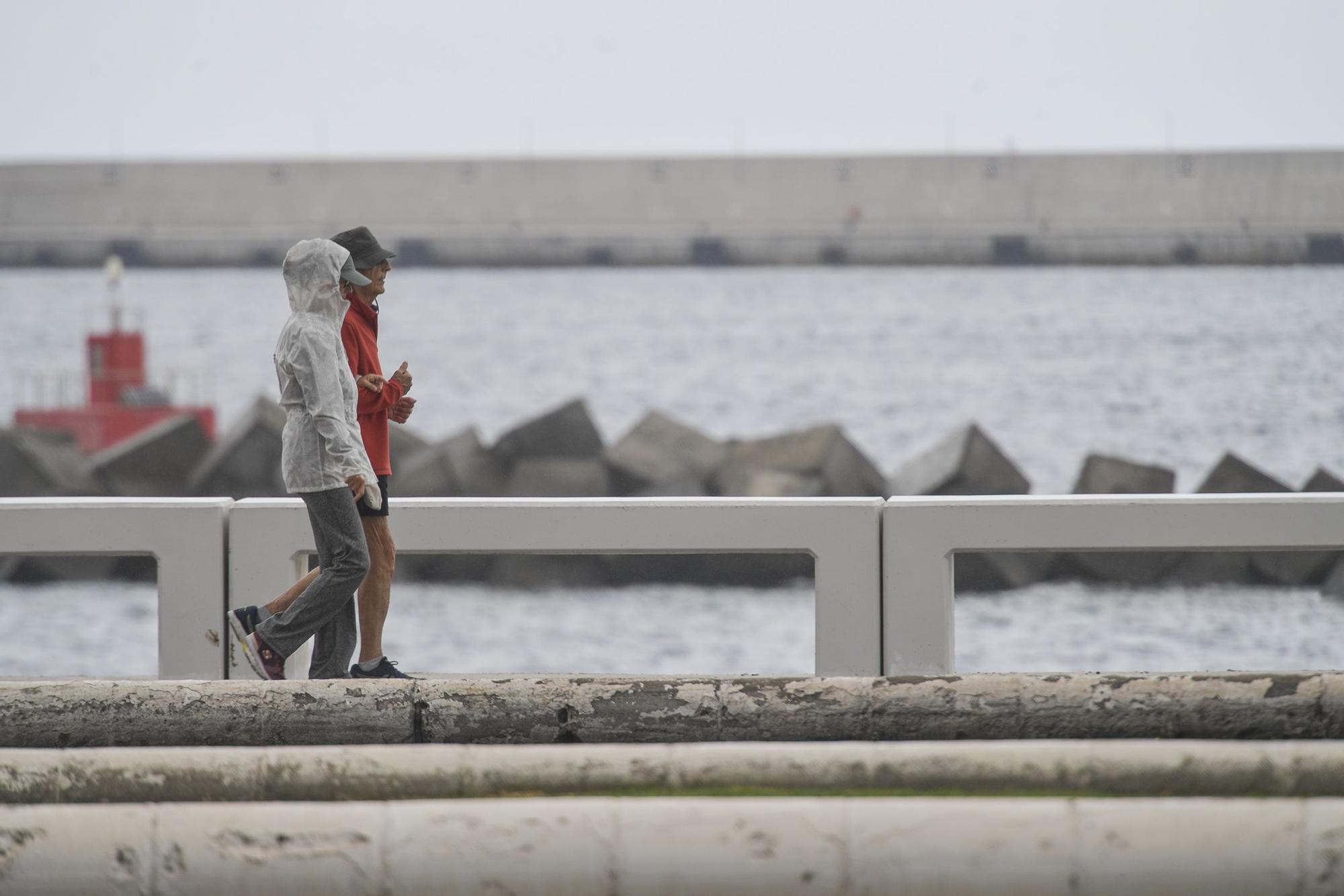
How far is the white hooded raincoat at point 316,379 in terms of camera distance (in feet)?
15.7

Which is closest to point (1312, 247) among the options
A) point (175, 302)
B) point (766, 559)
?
point (175, 302)

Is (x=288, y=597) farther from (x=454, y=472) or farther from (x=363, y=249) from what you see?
(x=454, y=472)

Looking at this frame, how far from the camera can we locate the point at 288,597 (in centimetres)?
519

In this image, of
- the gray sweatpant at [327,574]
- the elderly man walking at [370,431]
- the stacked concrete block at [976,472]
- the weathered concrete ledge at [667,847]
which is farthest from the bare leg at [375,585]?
the stacked concrete block at [976,472]

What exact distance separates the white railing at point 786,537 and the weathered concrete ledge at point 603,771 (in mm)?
2306

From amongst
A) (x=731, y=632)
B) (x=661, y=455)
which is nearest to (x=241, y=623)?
(x=731, y=632)

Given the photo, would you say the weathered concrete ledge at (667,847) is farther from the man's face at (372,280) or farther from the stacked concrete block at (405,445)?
the stacked concrete block at (405,445)

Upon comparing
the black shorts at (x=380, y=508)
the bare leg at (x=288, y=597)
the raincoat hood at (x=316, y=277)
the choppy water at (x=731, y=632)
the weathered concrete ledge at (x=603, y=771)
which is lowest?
the choppy water at (x=731, y=632)

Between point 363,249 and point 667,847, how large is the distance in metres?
2.73

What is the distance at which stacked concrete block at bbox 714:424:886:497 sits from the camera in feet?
61.5

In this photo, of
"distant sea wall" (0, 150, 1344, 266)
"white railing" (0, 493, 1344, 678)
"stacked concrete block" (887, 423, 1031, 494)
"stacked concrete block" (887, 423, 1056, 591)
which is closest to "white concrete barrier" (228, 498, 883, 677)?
"white railing" (0, 493, 1344, 678)

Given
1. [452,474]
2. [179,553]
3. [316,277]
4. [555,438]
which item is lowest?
[179,553]

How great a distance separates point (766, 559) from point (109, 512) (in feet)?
50.2

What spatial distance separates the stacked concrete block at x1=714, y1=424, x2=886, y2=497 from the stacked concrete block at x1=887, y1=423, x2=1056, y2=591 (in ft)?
1.82
